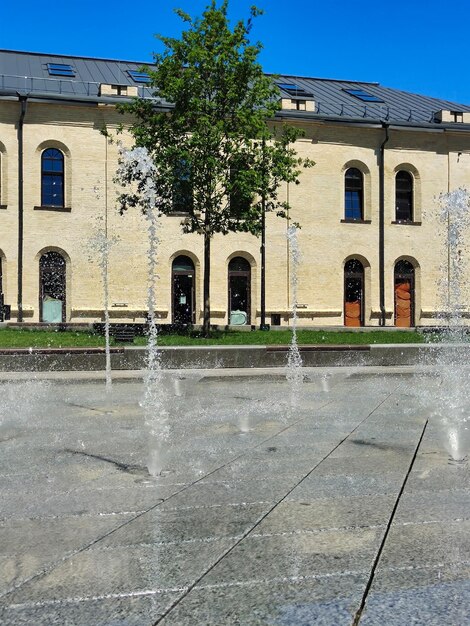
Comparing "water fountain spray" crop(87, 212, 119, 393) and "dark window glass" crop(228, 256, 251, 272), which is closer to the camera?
"water fountain spray" crop(87, 212, 119, 393)

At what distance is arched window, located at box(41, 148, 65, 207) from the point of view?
2894cm

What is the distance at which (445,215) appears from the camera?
3422 centimetres

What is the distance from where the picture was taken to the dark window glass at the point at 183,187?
2236 centimetres

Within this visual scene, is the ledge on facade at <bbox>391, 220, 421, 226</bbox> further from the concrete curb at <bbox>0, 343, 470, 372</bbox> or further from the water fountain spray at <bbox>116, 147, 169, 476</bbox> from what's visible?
the concrete curb at <bbox>0, 343, 470, 372</bbox>

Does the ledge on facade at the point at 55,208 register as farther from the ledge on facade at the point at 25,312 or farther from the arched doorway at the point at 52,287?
the ledge on facade at the point at 25,312

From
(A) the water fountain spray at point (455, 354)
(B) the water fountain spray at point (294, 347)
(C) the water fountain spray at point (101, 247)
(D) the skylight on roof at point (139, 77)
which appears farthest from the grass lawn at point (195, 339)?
(D) the skylight on roof at point (139, 77)

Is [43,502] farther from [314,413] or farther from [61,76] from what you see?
[61,76]

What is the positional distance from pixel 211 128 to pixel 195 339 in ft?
22.1

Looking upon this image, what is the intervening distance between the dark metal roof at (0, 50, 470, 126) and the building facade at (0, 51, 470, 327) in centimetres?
10

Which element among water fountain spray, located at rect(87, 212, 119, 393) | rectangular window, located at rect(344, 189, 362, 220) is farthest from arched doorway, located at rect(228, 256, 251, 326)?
rectangular window, located at rect(344, 189, 362, 220)

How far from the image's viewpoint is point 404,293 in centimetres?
3334

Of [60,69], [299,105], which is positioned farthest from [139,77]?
[299,105]

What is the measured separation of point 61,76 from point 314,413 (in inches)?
Result: 1055

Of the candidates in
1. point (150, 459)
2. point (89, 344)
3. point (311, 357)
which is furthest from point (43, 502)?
point (89, 344)
